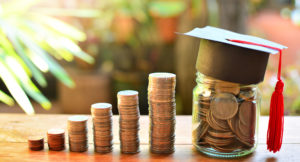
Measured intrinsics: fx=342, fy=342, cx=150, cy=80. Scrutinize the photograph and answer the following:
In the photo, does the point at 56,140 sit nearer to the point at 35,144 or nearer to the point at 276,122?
the point at 35,144

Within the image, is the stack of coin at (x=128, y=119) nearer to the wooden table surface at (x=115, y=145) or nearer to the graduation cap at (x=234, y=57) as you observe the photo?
the wooden table surface at (x=115, y=145)

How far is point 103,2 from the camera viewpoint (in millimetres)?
3494

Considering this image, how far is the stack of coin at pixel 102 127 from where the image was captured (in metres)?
0.96

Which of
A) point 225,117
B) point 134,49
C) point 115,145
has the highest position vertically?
point 134,49

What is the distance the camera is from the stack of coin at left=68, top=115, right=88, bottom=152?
3.20ft

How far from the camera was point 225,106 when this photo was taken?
893mm

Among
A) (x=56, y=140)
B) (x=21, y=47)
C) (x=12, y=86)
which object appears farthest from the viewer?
(x=21, y=47)

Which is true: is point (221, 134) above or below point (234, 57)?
below

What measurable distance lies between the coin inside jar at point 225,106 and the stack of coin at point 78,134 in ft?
1.21

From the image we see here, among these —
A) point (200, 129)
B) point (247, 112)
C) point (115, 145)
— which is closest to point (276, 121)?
point (247, 112)

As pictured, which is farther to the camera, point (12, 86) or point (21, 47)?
point (21, 47)

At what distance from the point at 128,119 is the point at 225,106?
27cm

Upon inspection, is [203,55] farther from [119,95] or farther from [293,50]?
[293,50]

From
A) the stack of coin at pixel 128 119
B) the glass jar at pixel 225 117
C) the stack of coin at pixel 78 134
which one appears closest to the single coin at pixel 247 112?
the glass jar at pixel 225 117
